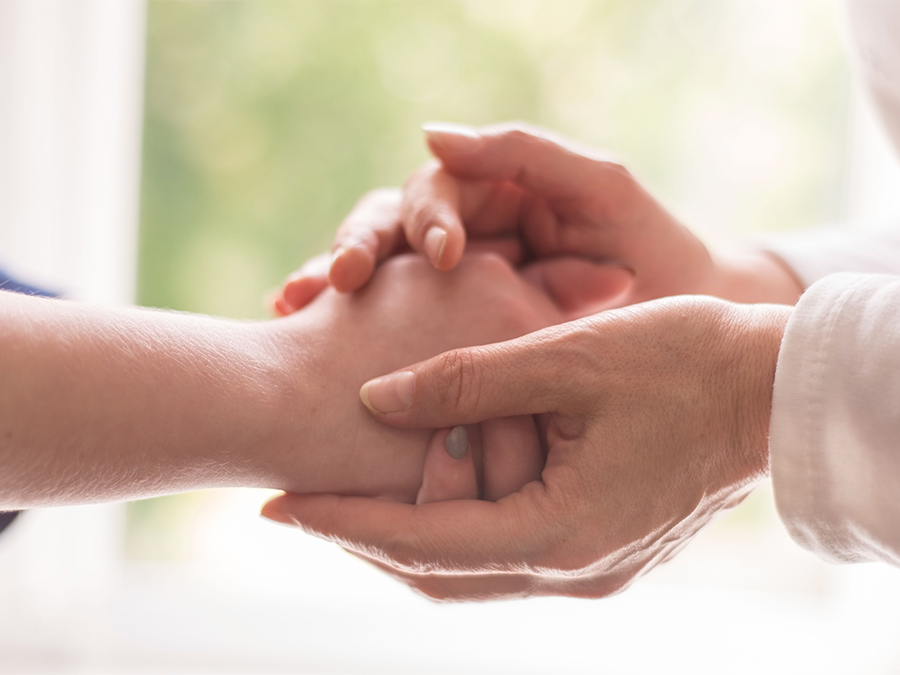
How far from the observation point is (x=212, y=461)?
27.8 inches

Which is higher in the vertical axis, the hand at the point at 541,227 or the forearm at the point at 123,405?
the hand at the point at 541,227

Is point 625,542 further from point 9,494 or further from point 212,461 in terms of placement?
point 9,494

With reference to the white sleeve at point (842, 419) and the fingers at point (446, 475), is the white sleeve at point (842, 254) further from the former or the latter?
the fingers at point (446, 475)

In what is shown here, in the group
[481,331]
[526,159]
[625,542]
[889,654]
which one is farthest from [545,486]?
[889,654]

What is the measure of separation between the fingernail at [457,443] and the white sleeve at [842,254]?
2.09ft

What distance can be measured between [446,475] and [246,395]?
0.79ft

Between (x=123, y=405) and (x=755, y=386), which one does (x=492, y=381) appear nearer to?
(x=755, y=386)

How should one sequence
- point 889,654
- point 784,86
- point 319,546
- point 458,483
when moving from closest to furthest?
point 458,483, point 889,654, point 784,86, point 319,546

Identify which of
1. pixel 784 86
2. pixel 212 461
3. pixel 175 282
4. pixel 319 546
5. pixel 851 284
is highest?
pixel 784 86

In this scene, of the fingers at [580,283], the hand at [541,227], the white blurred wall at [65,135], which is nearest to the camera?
the hand at [541,227]

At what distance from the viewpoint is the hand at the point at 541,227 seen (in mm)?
908

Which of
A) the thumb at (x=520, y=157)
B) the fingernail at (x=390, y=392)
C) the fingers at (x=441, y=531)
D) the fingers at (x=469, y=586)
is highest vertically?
the thumb at (x=520, y=157)

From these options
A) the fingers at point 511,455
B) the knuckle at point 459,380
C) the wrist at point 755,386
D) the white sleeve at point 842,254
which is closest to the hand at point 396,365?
the fingers at point 511,455

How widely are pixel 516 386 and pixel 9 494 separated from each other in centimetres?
48
